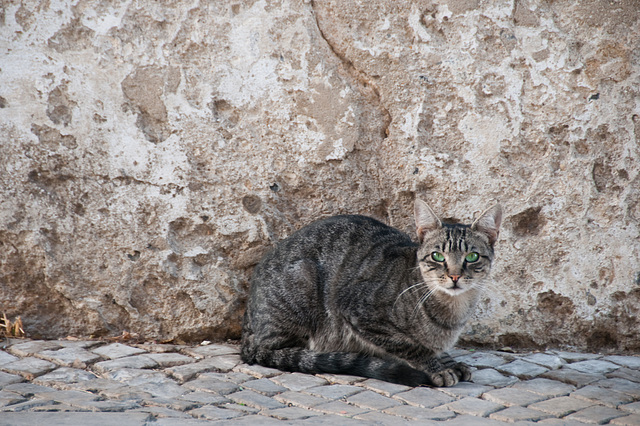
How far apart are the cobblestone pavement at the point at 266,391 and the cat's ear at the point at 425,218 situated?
37.6 inches

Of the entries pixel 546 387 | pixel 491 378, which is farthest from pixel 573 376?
pixel 491 378

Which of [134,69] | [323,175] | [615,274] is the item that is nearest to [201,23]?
[134,69]

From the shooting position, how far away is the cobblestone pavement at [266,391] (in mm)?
3115

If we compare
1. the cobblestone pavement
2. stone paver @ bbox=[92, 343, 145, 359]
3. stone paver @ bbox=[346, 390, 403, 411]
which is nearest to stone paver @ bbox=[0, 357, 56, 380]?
the cobblestone pavement

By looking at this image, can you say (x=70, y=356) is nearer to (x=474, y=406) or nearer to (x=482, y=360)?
(x=474, y=406)

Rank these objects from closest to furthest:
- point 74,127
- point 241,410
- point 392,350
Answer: point 241,410
point 392,350
point 74,127

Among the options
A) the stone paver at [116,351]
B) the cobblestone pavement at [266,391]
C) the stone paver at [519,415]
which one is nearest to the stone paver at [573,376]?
the cobblestone pavement at [266,391]

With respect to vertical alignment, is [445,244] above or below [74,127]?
below

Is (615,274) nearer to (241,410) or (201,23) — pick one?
(241,410)

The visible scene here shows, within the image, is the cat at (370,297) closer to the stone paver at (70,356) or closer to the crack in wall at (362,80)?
the crack in wall at (362,80)

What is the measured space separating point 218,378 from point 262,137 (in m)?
1.72

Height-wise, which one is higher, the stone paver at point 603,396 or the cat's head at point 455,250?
the cat's head at point 455,250

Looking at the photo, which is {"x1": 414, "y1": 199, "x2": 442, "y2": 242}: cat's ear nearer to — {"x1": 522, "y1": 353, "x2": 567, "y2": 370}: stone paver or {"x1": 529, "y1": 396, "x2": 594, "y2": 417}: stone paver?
{"x1": 522, "y1": 353, "x2": 567, "y2": 370}: stone paver

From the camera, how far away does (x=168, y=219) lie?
4.48 m
